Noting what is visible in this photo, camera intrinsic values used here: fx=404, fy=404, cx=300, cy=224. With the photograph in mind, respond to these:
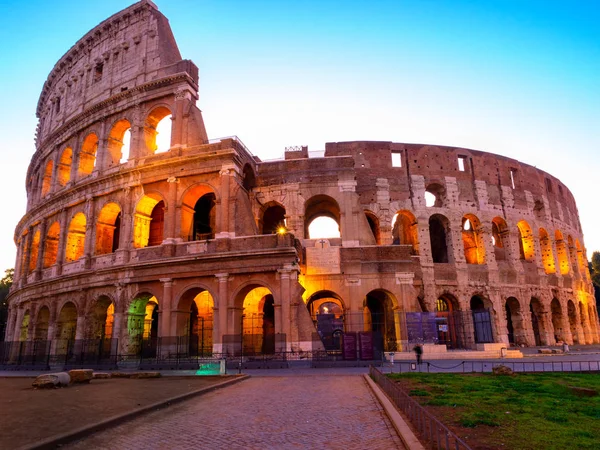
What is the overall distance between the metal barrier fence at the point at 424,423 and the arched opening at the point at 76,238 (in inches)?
949

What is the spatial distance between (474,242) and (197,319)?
20909 mm

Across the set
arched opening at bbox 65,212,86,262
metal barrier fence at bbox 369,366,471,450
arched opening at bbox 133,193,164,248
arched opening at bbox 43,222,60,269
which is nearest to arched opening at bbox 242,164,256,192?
arched opening at bbox 133,193,164,248

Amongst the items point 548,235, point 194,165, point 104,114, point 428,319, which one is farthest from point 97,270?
point 548,235

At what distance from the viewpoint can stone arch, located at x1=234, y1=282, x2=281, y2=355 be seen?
67.6 ft

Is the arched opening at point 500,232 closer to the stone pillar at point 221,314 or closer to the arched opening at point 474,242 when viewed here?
the arched opening at point 474,242

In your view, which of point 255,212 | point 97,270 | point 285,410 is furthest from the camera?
point 255,212

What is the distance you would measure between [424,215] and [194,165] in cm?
1604

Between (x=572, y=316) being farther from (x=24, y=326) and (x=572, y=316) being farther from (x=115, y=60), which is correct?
(x=24, y=326)

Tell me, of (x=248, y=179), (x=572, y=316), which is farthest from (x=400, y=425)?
(x=572, y=316)

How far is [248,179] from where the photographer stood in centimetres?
2569

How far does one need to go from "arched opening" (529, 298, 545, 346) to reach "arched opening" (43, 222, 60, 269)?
35.0m

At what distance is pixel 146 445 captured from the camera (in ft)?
18.6

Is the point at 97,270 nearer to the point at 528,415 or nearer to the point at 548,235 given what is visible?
the point at 528,415

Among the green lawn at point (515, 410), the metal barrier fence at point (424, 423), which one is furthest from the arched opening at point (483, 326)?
the metal barrier fence at point (424, 423)
